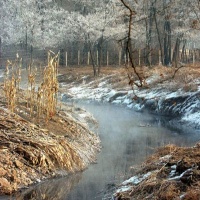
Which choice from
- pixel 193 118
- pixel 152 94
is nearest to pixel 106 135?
pixel 193 118

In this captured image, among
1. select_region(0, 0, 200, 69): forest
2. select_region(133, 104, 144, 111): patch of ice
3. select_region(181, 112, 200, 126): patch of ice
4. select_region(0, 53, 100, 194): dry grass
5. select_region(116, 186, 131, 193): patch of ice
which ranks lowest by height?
select_region(133, 104, 144, 111): patch of ice

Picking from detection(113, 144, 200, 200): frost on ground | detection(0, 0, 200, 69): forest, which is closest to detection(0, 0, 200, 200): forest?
detection(113, 144, 200, 200): frost on ground

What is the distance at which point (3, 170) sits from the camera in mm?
8211

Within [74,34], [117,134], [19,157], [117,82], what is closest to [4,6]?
[74,34]

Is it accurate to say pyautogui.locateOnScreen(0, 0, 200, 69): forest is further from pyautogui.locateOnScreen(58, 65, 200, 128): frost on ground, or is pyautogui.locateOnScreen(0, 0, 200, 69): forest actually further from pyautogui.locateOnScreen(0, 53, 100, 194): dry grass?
pyautogui.locateOnScreen(0, 53, 100, 194): dry grass

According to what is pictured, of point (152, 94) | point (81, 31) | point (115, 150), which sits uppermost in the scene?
point (81, 31)

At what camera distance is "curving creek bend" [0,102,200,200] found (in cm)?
848

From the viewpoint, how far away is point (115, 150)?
12.9 metres

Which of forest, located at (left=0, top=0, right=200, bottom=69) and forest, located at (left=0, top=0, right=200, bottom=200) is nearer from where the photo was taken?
forest, located at (left=0, top=0, right=200, bottom=200)

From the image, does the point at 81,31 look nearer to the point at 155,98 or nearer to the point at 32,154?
the point at 155,98

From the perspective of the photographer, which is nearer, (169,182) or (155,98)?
(169,182)

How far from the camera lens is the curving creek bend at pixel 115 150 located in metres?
8.48

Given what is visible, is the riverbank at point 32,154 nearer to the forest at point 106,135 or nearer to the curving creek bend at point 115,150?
the forest at point 106,135

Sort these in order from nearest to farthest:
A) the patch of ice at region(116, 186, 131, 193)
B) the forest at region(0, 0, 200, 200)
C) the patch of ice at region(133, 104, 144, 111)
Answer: the forest at region(0, 0, 200, 200) < the patch of ice at region(116, 186, 131, 193) < the patch of ice at region(133, 104, 144, 111)
